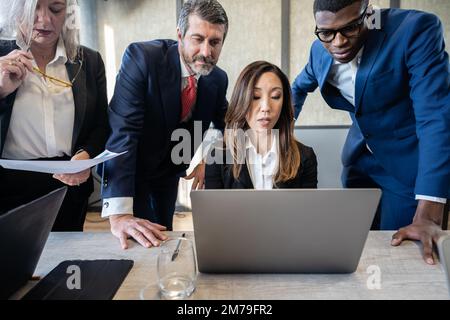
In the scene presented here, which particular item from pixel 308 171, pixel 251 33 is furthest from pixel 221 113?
pixel 251 33

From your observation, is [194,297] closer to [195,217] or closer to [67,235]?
[195,217]

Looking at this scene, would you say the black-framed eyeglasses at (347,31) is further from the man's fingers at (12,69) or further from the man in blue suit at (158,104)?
the man's fingers at (12,69)

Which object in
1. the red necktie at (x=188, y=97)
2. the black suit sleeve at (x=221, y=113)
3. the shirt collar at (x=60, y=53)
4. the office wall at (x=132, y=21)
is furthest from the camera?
the office wall at (x=132, y=21)

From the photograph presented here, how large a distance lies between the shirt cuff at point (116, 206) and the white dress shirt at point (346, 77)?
105 cm

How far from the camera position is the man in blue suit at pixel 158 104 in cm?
140

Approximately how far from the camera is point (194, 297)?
867 millimetres

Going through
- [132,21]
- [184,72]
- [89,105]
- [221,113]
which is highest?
[132,21]

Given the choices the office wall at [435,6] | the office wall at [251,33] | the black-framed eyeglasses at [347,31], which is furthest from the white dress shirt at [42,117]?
the office wall at [435,6]

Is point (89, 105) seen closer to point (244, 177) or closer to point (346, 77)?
point (244, 177)

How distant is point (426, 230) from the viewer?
1.17m

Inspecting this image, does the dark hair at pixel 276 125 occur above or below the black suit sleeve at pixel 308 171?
above

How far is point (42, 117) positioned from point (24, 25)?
337mm

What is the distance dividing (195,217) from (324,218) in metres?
0.29
